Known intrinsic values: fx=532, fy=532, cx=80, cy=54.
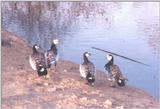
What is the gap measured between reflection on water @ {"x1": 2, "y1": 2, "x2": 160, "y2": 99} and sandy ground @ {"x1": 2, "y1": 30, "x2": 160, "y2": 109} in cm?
184

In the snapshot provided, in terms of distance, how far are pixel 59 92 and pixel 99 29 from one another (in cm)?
886

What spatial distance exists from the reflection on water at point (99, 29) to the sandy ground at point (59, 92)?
1837mm

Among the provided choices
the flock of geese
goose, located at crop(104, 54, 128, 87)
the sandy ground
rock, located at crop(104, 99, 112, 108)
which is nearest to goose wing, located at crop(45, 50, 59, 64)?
the flock of geese

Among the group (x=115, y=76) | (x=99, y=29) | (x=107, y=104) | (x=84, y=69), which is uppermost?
(x=99, y=29)

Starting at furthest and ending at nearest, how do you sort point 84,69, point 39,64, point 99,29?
point 99,29 < point 84,69 < point 39,64

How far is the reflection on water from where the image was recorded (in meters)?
16.0

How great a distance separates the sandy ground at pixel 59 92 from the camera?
10.5m

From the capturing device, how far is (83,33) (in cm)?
1909

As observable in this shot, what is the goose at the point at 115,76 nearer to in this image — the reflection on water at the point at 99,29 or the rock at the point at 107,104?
the reflection on water at the point at 99,29

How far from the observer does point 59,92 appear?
A: 11.3 meters

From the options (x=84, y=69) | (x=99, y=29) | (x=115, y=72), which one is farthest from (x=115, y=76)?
(x=99, y=29)

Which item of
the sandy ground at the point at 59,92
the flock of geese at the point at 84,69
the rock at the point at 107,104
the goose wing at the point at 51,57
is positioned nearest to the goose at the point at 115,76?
the flock of geese at the point at 84,69

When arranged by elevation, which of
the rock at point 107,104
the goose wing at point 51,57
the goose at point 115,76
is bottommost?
the rock at point 107,104

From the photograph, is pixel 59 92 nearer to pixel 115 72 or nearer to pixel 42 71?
pixel 42 71
